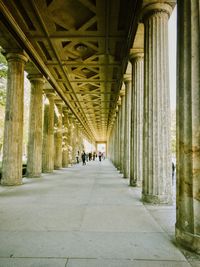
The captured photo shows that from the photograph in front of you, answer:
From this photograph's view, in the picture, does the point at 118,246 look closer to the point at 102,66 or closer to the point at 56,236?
the point at 56,236

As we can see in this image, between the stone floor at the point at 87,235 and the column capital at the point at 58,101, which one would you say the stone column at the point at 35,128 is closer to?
the column capital at the point at 58,101

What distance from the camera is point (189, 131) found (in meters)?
4.28

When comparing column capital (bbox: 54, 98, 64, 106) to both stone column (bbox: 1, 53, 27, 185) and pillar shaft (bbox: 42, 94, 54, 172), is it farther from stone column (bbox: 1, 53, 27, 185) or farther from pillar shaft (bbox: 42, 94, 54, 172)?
stone column (bbox: 1, 53, 27, 185)

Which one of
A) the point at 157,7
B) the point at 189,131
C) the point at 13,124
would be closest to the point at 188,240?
the point at 189,131

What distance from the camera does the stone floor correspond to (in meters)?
3.62

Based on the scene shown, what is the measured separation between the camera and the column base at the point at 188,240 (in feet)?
13.0

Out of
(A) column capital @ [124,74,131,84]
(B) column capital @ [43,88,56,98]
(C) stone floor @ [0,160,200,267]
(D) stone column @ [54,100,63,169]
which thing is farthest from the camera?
(D) stone column @ [54,100,63,169]

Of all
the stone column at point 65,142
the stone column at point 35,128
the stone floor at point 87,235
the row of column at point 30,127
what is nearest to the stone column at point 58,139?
the row of column at point 30,127

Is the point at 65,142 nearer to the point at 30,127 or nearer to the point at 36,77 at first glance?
the point at 30,127

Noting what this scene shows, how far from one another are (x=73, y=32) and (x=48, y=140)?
34.3 feet

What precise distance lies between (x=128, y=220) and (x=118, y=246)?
1748mm

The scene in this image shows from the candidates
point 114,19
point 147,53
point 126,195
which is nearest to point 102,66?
point 114,19

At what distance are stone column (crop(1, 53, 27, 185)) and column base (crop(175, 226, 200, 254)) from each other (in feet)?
30.4

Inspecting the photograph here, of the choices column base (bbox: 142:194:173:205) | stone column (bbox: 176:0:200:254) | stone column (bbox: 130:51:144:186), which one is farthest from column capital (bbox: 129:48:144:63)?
stone column (bbox: 176:0:200:254)
